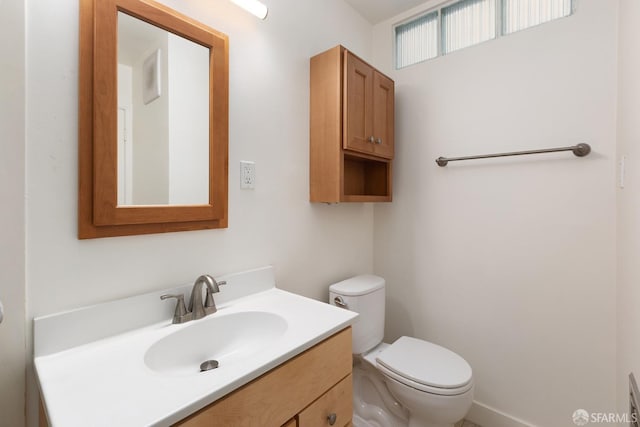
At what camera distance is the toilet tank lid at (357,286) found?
1.54m

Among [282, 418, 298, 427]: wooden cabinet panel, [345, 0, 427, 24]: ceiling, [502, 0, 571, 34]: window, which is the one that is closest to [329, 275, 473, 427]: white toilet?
[282, 418, 298, 427]: wooden cabinet panel

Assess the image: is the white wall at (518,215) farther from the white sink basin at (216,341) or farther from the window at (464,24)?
the white sink basin at (216,341)

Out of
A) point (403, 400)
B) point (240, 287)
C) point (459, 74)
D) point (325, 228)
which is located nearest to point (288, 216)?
point (325, 228)

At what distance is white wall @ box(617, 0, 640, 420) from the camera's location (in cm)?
95

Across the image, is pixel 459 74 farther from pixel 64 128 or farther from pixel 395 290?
pixel 64 128

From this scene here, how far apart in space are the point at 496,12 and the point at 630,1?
639 millimetres

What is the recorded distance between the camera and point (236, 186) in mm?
1222

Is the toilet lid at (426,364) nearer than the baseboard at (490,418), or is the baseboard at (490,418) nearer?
the toilet lid at (426,364)

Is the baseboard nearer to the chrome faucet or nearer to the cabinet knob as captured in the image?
the cabinet knob

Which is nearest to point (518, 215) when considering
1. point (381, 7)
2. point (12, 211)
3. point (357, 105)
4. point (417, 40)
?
point (357, 105)

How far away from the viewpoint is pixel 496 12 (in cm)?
158

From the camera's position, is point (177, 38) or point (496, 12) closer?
point (177, 38)

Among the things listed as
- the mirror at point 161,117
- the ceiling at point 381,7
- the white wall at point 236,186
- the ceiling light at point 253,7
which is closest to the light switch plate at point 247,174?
the white wall at point 236,186

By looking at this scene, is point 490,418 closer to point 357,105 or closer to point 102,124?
point 357,105
